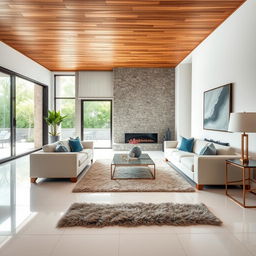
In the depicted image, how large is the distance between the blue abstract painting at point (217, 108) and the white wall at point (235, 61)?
0.44 ft

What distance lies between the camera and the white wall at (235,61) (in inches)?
146

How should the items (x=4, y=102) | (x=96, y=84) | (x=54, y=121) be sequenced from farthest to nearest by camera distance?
(x=96, y=84) < (x=54, y=121) < (x=4, y=102)

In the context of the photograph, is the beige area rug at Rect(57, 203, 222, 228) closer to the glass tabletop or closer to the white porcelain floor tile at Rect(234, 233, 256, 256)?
the white porcelain floor tile at Rect(234, 233, 256, 256)

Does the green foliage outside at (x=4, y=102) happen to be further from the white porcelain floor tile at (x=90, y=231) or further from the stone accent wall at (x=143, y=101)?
the white porcelain floor tile at (x=90, y=231)

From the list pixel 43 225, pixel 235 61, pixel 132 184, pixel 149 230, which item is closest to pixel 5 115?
pixel 132 184

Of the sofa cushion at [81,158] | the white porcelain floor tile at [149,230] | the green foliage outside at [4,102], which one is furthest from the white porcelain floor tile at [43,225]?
the green foliage outside at [4,102]

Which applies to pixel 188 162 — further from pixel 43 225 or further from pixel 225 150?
pixel 43 225

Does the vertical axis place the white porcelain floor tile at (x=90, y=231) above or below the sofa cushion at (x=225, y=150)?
below

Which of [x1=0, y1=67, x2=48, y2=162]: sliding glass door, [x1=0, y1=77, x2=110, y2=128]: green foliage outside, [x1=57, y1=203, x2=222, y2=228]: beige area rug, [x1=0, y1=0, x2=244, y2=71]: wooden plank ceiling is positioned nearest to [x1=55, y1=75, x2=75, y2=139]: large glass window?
[x1=0, y1=77, x2=110, y2=128]: green foliage outside

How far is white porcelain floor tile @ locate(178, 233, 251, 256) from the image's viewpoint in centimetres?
197

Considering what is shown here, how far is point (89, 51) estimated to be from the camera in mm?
6617

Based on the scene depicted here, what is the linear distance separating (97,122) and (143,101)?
2.07 meters

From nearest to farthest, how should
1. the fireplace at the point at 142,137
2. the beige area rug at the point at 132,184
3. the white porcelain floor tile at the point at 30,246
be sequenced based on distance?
1. the white porcelain floor tile at the point at 30,246
2. the beige area rug at the point at 132,184
3. the fireplace at the point at 142,137

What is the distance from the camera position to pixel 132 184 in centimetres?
398
